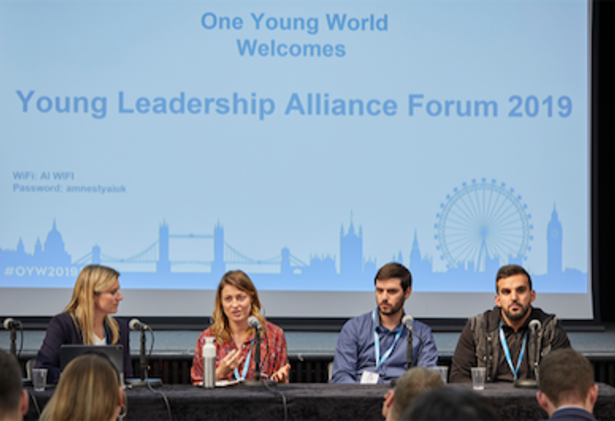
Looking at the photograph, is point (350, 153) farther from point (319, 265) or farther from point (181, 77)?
point (181, 77)

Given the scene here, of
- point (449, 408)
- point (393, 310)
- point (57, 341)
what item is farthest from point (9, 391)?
point (393, 310)

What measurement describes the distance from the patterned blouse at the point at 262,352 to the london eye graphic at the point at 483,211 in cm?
166

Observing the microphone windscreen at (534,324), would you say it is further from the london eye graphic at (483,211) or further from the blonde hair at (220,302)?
the london eye graphic at (483,211)

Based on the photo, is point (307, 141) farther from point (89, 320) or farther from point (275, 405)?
point (275, 405)

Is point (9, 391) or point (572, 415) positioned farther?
point (572, 415)

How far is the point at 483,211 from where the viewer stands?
4.65 metres

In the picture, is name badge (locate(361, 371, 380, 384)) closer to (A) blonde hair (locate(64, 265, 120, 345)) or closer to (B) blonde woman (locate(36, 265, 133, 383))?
(B) blonde woman (locate(36, 265, 133, 383))

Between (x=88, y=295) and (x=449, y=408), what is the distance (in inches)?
108

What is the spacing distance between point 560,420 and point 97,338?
2234 millimetres

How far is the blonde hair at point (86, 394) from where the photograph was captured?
1616 millimetres

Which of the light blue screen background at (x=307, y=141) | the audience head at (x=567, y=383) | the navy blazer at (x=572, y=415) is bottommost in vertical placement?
the navy blazer at (x=572, y=415)

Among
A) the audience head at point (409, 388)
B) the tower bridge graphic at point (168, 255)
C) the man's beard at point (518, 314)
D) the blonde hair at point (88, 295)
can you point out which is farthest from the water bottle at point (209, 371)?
the tower bridge graphic at point (168, 255)

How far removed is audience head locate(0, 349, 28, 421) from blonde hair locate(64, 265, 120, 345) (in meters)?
1.73

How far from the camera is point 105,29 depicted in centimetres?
465
